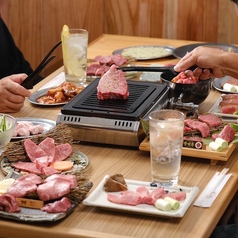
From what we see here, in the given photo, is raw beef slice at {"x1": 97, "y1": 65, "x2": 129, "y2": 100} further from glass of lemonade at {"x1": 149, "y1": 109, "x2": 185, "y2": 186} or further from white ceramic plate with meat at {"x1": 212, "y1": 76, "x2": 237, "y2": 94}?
white ceramic plate with meat at {"x1": 212, "y1": 76, "x2": 237, "y2": 94}

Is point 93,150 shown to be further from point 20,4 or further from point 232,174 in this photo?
point 20,4

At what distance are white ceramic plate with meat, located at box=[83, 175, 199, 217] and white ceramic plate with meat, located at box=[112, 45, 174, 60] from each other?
1.37 m

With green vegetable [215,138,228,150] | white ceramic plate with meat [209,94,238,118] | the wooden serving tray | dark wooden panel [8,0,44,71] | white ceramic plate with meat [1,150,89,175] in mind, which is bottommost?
dark wooden panel [8,0,44,71]

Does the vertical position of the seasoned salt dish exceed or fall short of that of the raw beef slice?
it falls short

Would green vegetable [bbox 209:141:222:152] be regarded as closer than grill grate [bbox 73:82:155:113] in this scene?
Yes

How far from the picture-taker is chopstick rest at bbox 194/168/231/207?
5.61 feet

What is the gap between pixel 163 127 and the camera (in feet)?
5.78

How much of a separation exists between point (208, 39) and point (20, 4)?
118 centimetres

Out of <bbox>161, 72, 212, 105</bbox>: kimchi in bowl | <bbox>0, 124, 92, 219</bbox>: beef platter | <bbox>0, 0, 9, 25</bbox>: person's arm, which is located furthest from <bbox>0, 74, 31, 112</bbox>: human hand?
<bbox>0, 0, 9, 25</bbox>: person's arm

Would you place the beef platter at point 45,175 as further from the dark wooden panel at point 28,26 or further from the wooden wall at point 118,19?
the dark wooden panel at point 28,26

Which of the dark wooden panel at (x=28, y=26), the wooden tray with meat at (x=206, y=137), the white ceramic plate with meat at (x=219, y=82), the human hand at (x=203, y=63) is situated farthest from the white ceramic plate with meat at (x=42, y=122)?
the dark wooden panel at (x=28, y=26)

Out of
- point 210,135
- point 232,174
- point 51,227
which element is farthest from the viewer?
point 210,135

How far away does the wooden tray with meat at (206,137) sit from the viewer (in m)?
1.94

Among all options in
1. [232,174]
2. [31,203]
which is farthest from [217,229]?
[31,203]
